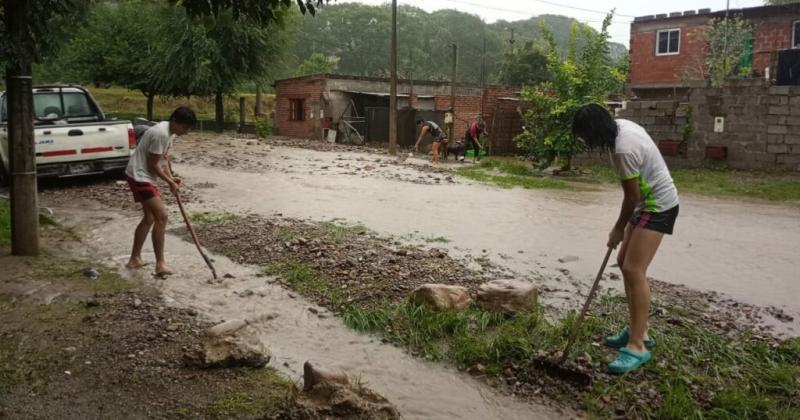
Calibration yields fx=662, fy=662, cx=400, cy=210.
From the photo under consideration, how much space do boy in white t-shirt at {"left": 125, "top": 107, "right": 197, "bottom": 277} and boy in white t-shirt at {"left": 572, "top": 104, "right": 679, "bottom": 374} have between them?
3.56 metres

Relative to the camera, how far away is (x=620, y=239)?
13.7 ft

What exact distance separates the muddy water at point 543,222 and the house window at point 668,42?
786 inches

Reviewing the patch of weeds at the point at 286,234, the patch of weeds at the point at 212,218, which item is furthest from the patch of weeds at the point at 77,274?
the patch of weeds at the point at 212,218

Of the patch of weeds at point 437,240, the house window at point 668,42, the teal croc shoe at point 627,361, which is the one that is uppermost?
the house window at point 668,42

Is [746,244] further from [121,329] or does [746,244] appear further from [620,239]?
[121,329]

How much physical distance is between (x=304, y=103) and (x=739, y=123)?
21.2m

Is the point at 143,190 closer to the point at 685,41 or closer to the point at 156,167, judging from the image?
the point at 156,167

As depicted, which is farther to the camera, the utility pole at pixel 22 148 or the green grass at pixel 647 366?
the utility pole at pixel 22 148

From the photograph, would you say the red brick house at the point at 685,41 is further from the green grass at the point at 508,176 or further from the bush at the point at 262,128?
the bush at the point at 262,128

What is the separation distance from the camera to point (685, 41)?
1193 inches

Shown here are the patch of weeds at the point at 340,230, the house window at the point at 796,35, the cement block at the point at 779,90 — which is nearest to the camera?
the patch of weeds at the point at 340,230

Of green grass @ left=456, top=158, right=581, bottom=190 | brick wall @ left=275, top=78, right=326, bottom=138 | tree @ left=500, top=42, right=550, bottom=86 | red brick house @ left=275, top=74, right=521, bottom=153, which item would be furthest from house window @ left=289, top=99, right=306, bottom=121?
tree @ left=500, top=42, right=550, bottom=86

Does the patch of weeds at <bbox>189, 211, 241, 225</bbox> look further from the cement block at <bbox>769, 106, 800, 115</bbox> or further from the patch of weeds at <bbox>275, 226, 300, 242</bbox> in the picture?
the cement block at <bbox>769, 106, 800, 115</bbox>

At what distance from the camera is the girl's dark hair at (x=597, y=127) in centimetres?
392
